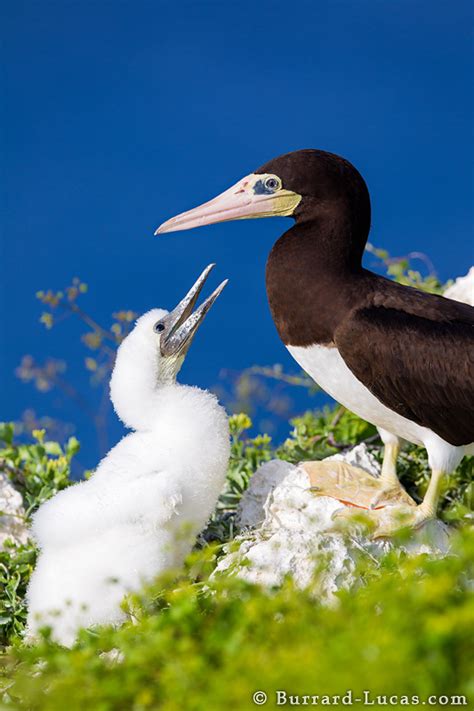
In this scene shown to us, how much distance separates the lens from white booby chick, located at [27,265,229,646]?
432 centimetres

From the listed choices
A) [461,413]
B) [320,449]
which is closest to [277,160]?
[461,413]

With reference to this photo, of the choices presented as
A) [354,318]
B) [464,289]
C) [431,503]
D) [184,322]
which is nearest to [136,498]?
[184,322]

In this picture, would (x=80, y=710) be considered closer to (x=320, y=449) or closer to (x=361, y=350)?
(x=361, y=350)

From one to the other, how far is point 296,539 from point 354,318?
3.98ft

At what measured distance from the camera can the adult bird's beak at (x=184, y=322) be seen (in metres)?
4.92

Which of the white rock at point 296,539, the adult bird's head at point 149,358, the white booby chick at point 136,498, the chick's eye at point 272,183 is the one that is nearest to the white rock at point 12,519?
the white booby chick at point 136,498

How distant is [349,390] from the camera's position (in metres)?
4.95

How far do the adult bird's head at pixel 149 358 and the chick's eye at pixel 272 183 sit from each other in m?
0.74

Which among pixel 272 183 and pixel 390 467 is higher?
pixel 272 183

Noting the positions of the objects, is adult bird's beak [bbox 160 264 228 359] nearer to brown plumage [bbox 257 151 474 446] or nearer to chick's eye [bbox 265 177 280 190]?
brown plumage [bbox 257 151 474 446]

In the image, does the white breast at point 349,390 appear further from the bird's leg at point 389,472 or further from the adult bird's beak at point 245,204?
the adult bird's beak at point 245,204

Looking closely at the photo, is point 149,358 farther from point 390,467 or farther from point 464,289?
point 464,289

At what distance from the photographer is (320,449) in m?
6.34

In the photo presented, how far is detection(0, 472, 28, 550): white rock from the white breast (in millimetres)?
1921
